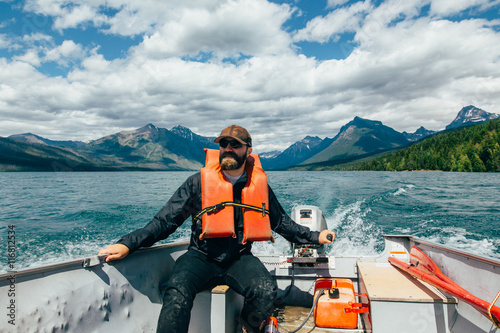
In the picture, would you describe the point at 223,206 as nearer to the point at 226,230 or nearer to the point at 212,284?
the point at 226,230

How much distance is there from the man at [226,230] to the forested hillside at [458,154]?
7966cm

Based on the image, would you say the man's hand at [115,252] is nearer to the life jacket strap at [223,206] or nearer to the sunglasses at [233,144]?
the life jacket strap at [223,206]

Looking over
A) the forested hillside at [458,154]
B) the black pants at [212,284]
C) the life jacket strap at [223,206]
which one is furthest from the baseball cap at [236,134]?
the forested hillside at [458,154]

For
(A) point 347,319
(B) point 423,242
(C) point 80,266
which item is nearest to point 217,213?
(C) point 80,266

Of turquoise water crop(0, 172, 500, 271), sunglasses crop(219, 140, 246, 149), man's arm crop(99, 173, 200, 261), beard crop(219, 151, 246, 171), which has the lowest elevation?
turquoise water crop(0, 172, 500, 271)

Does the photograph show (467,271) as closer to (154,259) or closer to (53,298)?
(154,259)

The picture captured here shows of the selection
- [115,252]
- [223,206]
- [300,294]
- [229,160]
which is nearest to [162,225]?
[115,252]

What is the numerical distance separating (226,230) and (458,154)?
89.0 metres

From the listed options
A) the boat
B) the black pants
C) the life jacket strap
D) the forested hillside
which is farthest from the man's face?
the forested hillside

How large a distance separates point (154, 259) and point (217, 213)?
2.98ft

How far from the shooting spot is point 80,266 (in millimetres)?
2623

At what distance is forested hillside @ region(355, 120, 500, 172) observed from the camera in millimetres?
68562

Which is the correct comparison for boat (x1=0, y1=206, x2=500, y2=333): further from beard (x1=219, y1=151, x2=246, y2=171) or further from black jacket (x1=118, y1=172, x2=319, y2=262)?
beard (x1=219, y1=151, x2=246, y2=171)

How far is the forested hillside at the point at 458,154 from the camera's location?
68.6 m
